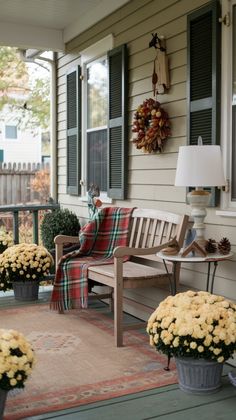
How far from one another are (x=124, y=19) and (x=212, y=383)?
330 cm

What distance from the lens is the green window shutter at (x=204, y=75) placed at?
3572 mm

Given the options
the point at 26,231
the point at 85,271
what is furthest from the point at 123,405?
the point at 26,231

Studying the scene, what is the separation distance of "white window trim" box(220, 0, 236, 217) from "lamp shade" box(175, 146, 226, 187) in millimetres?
210

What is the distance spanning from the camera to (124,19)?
4.91 metres

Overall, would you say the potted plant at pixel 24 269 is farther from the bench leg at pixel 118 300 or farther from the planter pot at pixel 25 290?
the bench leg at pixel 118 300

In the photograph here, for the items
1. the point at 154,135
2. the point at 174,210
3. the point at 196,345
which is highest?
the point at 154,135

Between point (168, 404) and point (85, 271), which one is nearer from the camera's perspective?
point (168, 404)

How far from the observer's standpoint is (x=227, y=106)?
3.54m

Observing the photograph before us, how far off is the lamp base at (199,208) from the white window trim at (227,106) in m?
0.12

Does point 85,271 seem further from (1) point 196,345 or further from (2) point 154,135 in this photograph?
(1) point 196,345

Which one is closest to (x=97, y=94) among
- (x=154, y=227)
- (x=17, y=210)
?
(x=17, y=210)

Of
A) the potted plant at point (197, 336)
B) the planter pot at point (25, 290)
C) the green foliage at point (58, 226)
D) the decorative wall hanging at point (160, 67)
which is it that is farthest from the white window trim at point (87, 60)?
the potted plant at point (197, 336)

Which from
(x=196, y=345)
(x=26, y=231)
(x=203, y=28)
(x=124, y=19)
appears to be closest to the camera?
(x=196, y=345)

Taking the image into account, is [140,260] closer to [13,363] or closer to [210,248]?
[210,248]
